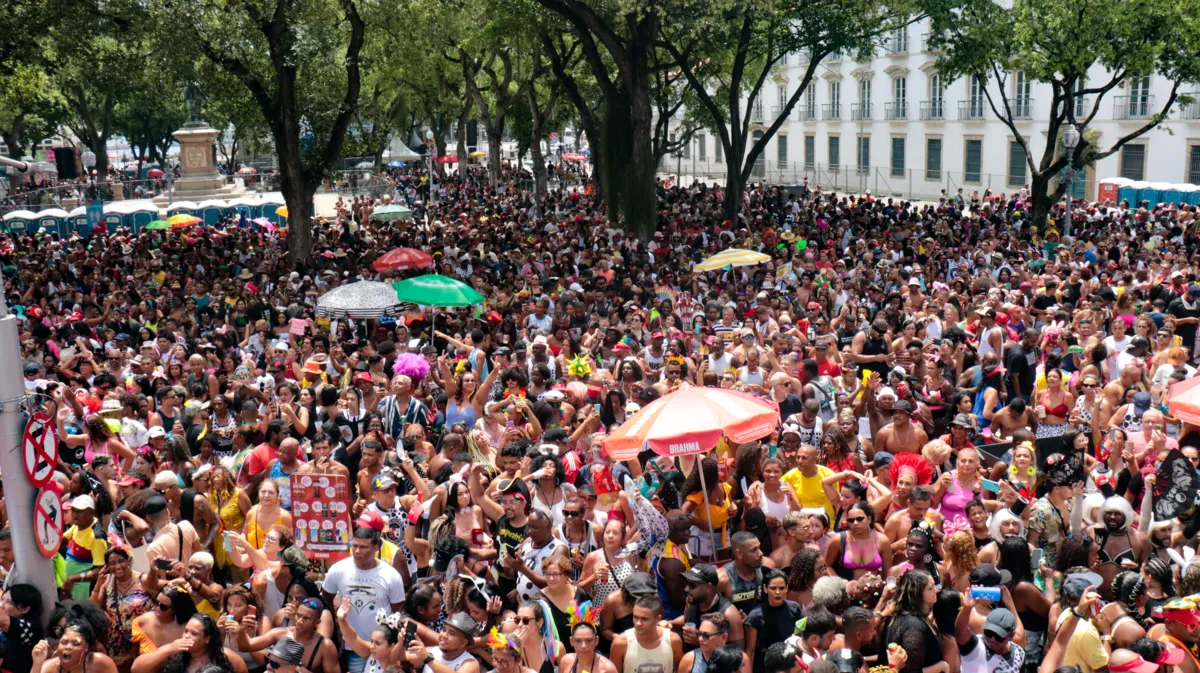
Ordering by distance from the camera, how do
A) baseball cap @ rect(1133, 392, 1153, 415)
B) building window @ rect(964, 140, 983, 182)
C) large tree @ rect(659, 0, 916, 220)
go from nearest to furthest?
baseball cap @ rect(1133, 392, 1153, 415) → large tree @ rect(659, 0, 916, 220) → building window @ rect(964, 140, 983, 182)

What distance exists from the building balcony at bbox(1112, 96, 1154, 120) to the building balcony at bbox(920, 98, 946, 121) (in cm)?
876

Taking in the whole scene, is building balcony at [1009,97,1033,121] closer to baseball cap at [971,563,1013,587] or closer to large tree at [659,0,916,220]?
large tree at [659,0,916,220]

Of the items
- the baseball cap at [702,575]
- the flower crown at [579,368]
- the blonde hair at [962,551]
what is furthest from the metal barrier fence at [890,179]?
the baseball cap at [702,575]

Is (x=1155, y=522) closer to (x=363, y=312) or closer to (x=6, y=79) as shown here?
(x=363, y=312)

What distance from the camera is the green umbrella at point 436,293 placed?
42.7 ft

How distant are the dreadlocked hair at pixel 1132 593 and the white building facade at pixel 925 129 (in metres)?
31.5

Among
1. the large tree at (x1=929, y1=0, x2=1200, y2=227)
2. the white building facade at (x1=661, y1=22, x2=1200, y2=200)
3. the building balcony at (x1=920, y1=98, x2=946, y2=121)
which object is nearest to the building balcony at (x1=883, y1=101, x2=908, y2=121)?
the white building facade at (x1=661, y1=22, x2=1200, y2=200)

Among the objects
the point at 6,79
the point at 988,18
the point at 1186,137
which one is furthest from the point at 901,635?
the point at 1186,137

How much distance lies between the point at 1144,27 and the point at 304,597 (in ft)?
77.8

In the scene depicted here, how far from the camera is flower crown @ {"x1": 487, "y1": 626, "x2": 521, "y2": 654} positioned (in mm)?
5285

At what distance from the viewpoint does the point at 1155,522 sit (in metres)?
7.16

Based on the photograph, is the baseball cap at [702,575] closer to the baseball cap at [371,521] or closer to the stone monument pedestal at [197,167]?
the baseball cap at [371,521]

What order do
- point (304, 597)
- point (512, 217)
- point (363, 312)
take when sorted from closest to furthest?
point (304, 597), point (363, 312), point (512, 217)

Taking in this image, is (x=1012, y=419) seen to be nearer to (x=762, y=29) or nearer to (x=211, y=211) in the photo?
(x=762, y=29)
